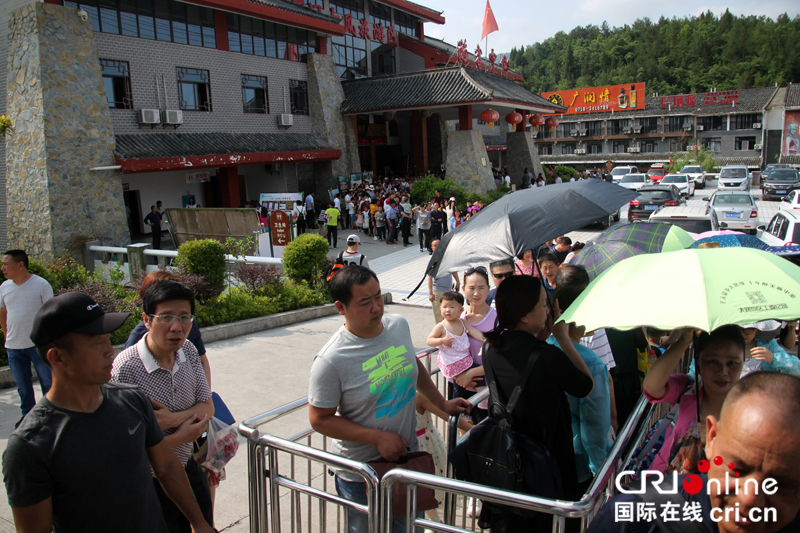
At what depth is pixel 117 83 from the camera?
58.5ft

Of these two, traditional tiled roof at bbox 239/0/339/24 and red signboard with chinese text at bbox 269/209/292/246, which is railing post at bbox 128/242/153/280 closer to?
red signboard with chinese text at bbox 269/209/292/246

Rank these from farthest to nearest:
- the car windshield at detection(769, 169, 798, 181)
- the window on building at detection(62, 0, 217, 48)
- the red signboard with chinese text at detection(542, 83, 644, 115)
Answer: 1. the red signboard with chinese text at detection(542, 83, 644, 115)
2. the car windshield at detection(769, 169, 798, 181)
3. the window on building at detection(62, 0, 217, 48)

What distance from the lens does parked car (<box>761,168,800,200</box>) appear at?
96.6ft

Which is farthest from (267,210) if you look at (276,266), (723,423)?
(723,423)

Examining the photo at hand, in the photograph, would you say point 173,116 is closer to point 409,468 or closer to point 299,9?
point 299,9

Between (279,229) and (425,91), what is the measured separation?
12609mm

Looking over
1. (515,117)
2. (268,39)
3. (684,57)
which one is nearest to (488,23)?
(515,117)

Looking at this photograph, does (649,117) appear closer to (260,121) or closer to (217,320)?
(260,121)

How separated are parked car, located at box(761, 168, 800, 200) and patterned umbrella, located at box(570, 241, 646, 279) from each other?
30285 millimetres

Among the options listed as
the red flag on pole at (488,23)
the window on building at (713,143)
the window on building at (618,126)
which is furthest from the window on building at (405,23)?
the window on building at (713,143)

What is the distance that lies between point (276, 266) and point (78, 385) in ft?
32.6

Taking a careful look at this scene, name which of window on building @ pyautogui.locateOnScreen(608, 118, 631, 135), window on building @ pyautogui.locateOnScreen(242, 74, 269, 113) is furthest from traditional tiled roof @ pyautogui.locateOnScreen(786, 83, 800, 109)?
window on building @ pyautogui.locateOnScreen(242, 74, 269, 113)

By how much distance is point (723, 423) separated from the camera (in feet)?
4.64

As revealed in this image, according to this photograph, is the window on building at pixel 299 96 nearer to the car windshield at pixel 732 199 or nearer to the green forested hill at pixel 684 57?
the car windshield at pixel 732 199
